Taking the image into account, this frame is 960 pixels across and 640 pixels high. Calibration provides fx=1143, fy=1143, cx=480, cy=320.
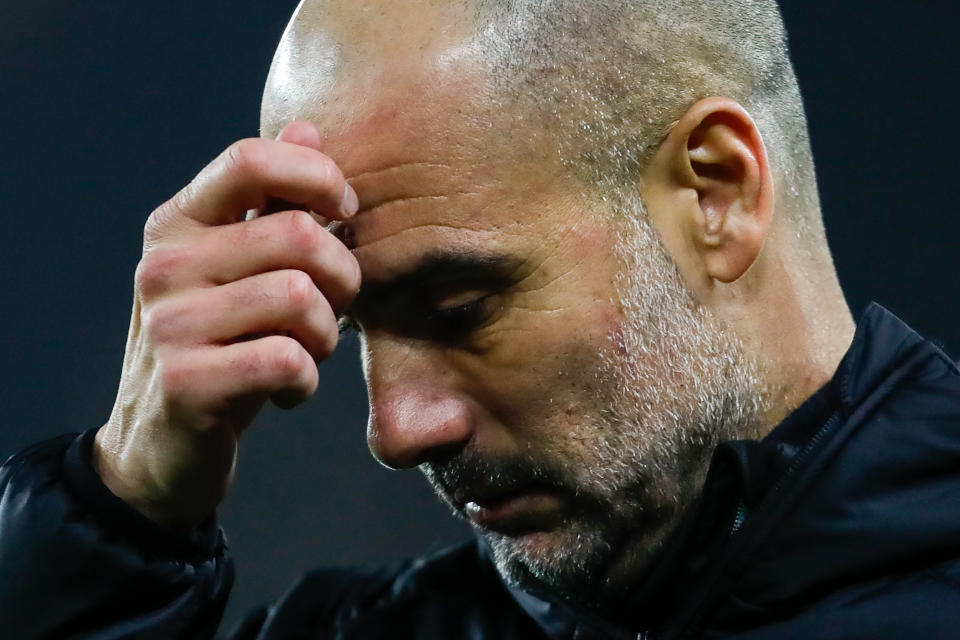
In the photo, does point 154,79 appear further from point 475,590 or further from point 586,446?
point 586,446

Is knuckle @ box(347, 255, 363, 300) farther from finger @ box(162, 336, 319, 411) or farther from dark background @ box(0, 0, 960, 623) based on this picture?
dark background @ box(0, 0, 960, 623)

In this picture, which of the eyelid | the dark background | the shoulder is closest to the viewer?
the eyelid

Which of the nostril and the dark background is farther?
the dark background

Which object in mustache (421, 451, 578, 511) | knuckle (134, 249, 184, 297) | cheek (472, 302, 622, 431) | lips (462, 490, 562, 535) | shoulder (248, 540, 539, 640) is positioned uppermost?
knuckle (134, 249, 184, 297)

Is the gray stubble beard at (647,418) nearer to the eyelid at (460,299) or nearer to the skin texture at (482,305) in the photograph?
the skin texture at (482,305)

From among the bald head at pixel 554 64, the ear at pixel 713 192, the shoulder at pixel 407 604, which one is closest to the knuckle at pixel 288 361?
the bald head at pixel 554 64

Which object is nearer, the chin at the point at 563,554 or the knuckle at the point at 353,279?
the knuckle at the point at 353,279

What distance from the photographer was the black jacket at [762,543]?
3.22 feet

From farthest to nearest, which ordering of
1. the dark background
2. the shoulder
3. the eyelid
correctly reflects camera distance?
the dark background
the shoulder
the eyelid

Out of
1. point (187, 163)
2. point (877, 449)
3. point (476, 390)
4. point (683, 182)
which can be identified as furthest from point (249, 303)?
point (187, 163)

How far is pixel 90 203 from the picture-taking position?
7.86 ft

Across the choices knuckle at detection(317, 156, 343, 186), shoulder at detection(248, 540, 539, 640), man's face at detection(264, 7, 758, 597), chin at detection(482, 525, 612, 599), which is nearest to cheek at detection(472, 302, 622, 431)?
man's face at detection(264, 7, 758, 597)

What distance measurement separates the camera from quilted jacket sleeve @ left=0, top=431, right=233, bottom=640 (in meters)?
1.08

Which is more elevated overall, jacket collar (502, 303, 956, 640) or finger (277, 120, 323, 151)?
finger (277, 120, 323, 151)
